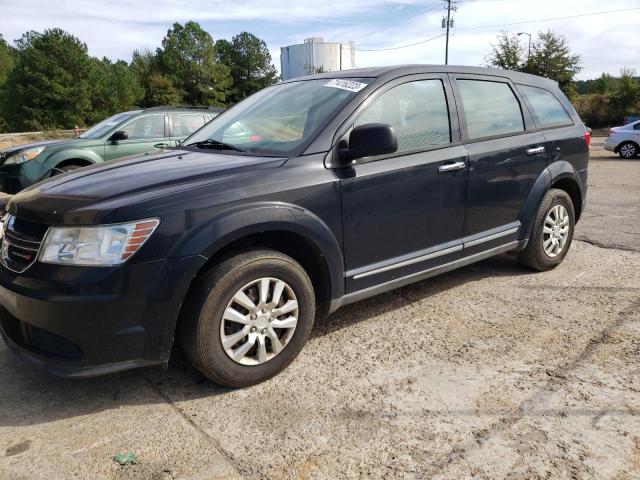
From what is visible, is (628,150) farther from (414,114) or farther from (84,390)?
(84,390)

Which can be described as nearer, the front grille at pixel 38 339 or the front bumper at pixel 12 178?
the front grille at pixel 38 339

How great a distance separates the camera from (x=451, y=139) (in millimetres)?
3725

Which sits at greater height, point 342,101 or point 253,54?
point 253,54

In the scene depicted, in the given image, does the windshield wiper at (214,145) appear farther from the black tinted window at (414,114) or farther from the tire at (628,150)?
the tire at (628,150)

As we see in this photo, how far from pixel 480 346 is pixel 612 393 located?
0.78 meters

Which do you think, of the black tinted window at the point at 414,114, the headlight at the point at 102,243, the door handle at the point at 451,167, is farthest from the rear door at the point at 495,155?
A: the headlight at the point at 102,243

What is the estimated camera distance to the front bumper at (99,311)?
2.39 m

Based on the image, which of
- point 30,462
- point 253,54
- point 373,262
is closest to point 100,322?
point 30,462

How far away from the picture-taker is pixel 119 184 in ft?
8.96

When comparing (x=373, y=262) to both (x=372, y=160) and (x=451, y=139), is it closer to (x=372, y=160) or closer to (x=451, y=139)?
(x=372, y=160)

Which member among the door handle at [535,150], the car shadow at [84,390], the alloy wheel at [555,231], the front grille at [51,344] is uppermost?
the door handle at [535,150]

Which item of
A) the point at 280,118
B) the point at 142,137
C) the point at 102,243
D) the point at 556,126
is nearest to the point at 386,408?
the point at 102,243

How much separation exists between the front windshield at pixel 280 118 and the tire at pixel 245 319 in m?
0.77

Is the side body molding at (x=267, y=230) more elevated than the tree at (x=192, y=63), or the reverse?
the tree at (x=192, y=63)
